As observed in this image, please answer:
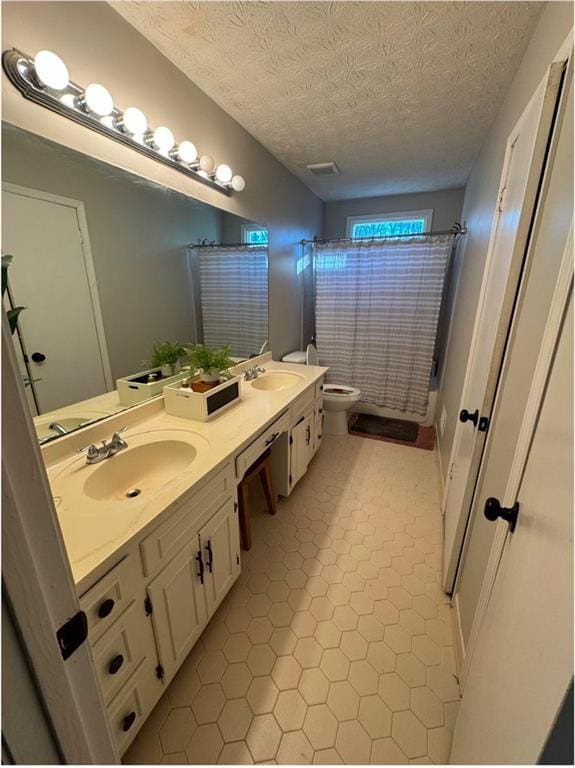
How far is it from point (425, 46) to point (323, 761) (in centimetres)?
267

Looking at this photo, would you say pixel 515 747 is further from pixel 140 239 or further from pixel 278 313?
pixel 278 313

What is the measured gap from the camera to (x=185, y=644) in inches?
43.4

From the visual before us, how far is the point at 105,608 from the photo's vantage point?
770mm

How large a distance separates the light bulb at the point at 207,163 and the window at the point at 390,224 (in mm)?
2128

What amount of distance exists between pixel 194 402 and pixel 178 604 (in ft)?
2.59

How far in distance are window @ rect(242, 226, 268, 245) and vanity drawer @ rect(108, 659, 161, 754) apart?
2.24 meters

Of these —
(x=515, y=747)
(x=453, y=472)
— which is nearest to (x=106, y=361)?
(x=515, y=747)

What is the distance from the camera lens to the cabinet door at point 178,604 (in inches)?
38.0

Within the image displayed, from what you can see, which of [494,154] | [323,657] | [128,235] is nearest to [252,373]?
[128,235]

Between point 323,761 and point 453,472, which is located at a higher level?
point 453,472

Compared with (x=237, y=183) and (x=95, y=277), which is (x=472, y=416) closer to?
(x=95, y=277)

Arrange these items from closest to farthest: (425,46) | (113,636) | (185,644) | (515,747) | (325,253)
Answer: (515,747) < (113,636) < (185,644) < (425,46) < (325,253)

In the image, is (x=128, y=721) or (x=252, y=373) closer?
(x=128, y=721)

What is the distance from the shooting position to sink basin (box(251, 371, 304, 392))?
2.24m
